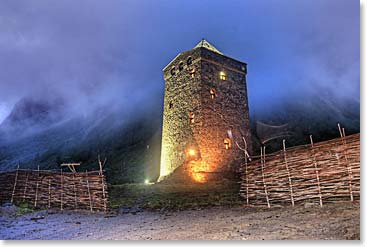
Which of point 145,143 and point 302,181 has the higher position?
point 145,143

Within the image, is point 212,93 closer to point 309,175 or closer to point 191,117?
point 191,117

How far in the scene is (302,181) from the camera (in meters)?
2.97

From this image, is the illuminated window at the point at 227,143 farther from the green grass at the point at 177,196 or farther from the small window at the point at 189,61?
the small window at the point at 189,61

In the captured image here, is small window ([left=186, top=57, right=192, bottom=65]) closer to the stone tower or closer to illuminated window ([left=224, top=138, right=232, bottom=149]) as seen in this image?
the stone tower

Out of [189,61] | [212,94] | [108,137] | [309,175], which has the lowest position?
[309,175]

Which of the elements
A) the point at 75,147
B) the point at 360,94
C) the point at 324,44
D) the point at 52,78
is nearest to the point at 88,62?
the point at 52,78

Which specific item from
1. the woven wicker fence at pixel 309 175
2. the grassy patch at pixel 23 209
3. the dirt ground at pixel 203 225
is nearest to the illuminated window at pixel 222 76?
the woven wicker fence at pixel 309 175

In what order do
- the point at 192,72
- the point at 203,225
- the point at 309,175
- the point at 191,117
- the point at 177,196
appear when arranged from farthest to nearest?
1. the point at 192,72
2. the point at 191,117
3. the point at 177,196
4. the point at 309,175
5. the point at 203,225

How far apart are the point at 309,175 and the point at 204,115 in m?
4.30

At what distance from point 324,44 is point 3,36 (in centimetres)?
444

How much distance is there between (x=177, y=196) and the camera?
16.8 feet

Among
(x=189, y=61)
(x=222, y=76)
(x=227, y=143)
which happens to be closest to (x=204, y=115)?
(x=227, y=143)

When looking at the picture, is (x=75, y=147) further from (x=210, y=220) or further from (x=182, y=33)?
(x=210, y=220)

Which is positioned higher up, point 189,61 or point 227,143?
point 189,61
